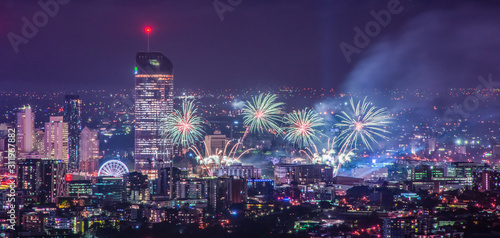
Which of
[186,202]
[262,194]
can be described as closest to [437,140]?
[262,194]

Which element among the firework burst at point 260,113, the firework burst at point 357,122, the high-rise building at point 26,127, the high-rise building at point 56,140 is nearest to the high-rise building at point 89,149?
the high-rise building at point 56,140

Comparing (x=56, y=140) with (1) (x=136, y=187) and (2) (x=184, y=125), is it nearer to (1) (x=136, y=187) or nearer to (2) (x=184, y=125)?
(2) (x=184, y=125)

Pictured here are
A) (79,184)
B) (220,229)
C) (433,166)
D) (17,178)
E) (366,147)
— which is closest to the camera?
(220,229)

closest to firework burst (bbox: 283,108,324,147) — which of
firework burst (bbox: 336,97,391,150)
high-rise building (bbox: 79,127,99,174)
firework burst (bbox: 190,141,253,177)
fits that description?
firework burst (bbox: 336,97,391,150)

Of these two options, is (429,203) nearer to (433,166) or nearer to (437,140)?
(433,166)

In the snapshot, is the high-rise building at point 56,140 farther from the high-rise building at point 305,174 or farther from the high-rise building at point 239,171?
the high-rise building at point 305,174

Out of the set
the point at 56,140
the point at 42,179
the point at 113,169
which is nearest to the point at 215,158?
the point at 113,169
